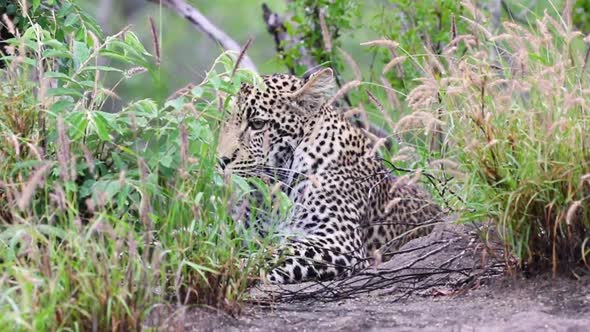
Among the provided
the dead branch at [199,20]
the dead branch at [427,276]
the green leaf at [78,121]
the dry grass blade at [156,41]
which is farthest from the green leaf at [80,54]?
the dead branch at [199,20]

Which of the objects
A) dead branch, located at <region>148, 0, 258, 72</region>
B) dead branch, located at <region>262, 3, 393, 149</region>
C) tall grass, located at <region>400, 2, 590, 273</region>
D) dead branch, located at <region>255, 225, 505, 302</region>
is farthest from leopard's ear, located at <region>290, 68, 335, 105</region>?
dead branch, located at <region>148, 0, 258, 72</region>

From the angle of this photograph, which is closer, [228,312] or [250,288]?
[228,312]

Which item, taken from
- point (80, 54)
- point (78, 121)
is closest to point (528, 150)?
point (78, 121)

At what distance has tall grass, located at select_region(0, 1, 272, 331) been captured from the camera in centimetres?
513

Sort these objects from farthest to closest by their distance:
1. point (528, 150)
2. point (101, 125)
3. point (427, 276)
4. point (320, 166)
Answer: point (320, 166)
point (427, 276)
point (528, 150)
point (101, 125)

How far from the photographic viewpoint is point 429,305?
6363mm

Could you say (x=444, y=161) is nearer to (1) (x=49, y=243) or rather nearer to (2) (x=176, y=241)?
(2) (x=176, y=241)

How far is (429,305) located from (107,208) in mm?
1714

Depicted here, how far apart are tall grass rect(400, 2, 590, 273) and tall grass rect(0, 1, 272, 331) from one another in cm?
111

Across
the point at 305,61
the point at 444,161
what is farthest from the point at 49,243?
the point at 305,61

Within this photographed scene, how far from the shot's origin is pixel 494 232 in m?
6.86

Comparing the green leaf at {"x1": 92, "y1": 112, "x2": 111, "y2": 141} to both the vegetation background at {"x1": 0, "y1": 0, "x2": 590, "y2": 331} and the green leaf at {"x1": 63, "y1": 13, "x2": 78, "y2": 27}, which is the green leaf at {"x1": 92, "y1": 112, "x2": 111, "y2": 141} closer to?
the vegetation background at {"x1": 0, "y1": 0, "x2": 590, "y2": 331}

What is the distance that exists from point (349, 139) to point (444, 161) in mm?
2937

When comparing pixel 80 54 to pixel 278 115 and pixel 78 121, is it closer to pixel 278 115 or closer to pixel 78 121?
pixel 78 121
